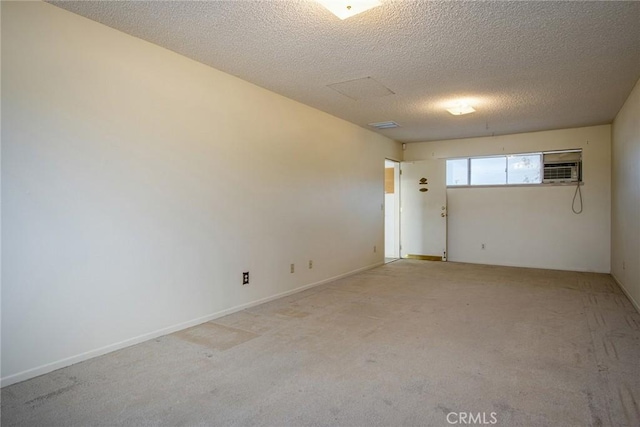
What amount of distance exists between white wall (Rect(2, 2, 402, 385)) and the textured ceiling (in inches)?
11.1

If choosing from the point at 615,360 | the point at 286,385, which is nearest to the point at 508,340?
the point at 615,360

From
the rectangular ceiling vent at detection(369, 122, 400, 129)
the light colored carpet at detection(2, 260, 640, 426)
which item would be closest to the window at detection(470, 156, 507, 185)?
the rectangular ceiling vent at detection(369, 122, 400, 129)

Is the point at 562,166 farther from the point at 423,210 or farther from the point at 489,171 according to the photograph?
the point at 423,210

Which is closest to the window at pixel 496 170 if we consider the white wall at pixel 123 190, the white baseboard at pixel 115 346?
the white wall at pixel 123 190

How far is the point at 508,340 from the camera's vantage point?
114 inches

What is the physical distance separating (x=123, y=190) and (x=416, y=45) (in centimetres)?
253

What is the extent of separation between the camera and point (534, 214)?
635 centimetres

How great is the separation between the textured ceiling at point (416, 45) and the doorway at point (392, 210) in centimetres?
311

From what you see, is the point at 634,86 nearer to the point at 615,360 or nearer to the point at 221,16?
the point at 615,360

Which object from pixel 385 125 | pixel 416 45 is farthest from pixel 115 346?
pixel 385 125

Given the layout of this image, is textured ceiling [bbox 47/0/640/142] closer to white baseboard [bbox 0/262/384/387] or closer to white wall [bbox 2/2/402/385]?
white wall [bbox 2/2/402/385]

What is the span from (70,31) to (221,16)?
1019mm

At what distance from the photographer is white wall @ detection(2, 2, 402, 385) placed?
A: 2268 mm

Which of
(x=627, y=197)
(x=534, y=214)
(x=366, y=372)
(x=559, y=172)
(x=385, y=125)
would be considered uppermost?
(x=385, y=125)
